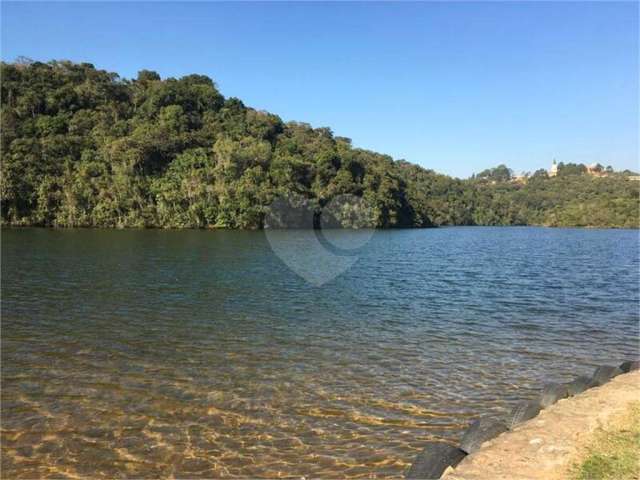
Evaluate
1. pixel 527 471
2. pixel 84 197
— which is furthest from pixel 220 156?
pixel 527 471

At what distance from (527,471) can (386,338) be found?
29.9ft

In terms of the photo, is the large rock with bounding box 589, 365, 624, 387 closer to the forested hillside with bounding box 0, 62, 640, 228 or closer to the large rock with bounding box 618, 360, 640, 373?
the large rock with bounding box 618, 360, 640, 373

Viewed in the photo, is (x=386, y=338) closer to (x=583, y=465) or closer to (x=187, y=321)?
(x=187, y=321)

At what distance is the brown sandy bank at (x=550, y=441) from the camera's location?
229 inches

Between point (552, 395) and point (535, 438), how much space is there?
2159 mm

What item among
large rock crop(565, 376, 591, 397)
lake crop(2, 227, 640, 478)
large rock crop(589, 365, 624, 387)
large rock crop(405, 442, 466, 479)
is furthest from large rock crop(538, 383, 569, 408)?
large rock crop(405, 442, 466, 479)

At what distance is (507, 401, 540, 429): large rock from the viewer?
773cm

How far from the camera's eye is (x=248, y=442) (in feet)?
26.3

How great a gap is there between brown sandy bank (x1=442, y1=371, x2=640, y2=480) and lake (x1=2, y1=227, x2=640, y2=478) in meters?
1.53

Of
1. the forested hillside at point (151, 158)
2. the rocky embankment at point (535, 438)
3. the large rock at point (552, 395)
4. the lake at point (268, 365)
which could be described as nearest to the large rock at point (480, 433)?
the rocky embankment at point (535, 438)

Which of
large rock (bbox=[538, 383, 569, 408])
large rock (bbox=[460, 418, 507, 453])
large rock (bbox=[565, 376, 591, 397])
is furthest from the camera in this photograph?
large rock (bbox=[565, 376, 591, 397])

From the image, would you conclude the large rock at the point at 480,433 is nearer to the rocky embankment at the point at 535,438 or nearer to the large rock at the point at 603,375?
the rocky embankment at the point at 535,438

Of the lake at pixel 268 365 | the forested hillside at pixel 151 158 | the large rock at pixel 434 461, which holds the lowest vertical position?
the lake at pixel 268 365

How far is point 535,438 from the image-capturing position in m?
6.73
